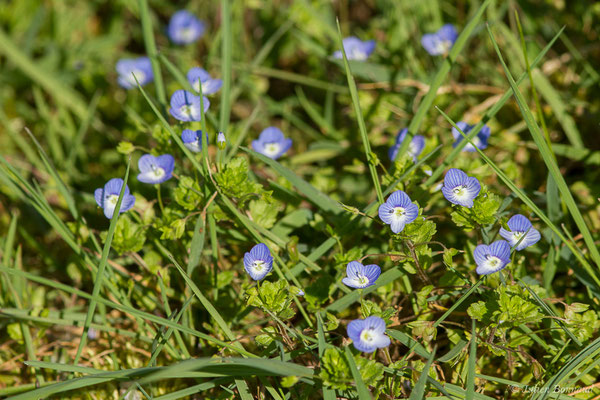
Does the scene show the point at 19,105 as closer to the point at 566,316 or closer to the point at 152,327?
the point at 152,327

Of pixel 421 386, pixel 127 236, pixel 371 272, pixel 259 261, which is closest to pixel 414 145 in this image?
pixel 371 272

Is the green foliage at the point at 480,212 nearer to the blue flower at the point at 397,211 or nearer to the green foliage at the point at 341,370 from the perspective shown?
the blue flower at the point at 397,211

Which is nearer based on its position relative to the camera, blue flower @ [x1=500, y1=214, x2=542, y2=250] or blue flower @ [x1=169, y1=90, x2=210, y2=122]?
blue flower @ [x1=500, y1=214, x2=542, y2=250]

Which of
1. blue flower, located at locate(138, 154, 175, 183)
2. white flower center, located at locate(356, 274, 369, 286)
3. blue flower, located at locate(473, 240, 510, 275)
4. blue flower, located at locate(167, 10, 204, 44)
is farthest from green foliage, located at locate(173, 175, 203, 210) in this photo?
blue flower, located at locate(167, 10, 204, 44)

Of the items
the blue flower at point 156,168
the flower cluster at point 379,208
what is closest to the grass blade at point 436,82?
the flower cluster at point 379,208

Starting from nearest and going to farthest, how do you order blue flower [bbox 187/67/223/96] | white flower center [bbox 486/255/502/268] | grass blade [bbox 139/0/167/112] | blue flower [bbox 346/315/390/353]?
blue flower [bbox 346/315/390/353] < white flower center [bbox 486/255/502/268] < blue flower [bbox 187/67/223/96] < grass blade [bbox 139/0/167/112]

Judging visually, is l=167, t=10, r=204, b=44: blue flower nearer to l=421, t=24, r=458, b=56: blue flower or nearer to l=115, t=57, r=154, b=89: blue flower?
l=115, t=57, r=154, b=89: blue flower

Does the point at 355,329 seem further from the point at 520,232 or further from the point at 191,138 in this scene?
the point at 191,138

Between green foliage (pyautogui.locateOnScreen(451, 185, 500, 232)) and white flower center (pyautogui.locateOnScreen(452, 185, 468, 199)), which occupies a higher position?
white flower center (pyautogui.locateOnScreen(452, 185, 468, 199))
